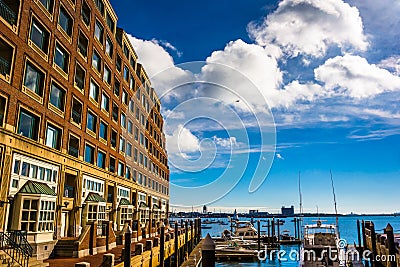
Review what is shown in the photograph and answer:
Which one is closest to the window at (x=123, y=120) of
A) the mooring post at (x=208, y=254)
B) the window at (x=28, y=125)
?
the window at (x=28, y=125)

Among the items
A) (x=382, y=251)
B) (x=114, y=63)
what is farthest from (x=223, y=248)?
(x=114, y=63)

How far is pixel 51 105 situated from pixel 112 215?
59.9 feet

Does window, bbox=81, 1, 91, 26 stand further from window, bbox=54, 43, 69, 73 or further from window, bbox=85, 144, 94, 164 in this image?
window, bbox=85, 144, 94, 164

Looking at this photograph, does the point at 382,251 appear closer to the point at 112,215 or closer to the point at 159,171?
the point at 112,215

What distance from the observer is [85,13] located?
3481 cm

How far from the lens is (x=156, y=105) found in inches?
2783

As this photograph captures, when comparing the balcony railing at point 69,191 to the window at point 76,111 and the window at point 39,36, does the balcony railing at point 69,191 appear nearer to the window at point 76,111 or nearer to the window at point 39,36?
the window at point 76,111

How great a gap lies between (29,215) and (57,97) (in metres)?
10.1

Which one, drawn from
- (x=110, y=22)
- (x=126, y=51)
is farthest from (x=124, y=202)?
(x=110, y=22)

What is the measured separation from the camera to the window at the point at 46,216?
23.3 metres

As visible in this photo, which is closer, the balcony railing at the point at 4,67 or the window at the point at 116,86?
the balcony railing at the point at 4,67

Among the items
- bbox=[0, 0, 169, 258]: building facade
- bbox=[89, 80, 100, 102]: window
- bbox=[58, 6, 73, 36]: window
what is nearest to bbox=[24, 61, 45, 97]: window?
bbox=[0, 0, 169, 258]: building facade

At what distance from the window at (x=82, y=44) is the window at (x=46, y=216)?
48.6 ft

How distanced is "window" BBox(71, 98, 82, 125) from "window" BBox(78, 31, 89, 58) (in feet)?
15.8
